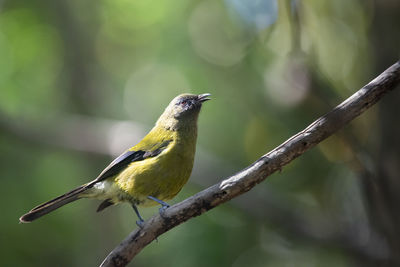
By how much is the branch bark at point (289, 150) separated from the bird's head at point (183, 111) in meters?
1.83

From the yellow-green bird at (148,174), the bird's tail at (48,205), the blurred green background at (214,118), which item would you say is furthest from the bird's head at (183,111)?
the blurred green background at (214,118)

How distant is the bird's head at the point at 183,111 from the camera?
18.6 ft

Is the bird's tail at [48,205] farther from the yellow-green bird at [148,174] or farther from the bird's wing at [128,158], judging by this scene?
the bird's wing at [128,158]

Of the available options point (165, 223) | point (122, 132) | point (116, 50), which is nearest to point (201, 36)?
point (116, 50)

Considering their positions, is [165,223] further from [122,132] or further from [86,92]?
[86,92]

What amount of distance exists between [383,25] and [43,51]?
6582 millimetres

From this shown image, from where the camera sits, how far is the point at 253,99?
29.2 feet

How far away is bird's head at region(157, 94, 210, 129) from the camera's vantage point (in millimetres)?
5672

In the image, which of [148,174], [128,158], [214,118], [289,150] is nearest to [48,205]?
[128,158]

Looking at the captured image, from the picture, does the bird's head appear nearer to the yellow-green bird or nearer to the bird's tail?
the yellow-green bird

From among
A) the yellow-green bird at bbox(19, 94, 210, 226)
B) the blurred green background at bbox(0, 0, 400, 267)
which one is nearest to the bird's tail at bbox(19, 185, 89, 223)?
the yellow-green bird at bbox(19, 94, 210, 226)

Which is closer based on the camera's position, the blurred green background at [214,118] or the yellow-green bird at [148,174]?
the yellow-green bird at [148,174]

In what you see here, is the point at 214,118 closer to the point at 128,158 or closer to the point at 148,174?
the point at 128,158

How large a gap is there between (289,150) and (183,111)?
2.28 metres
